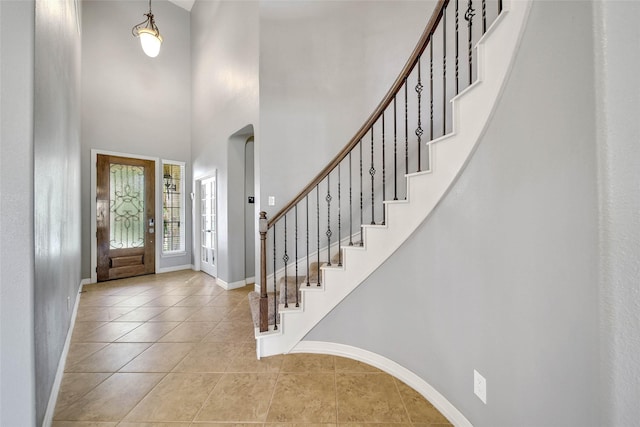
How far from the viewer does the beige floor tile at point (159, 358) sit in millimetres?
1901

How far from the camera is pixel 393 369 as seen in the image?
70.3 inches

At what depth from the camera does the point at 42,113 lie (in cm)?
133

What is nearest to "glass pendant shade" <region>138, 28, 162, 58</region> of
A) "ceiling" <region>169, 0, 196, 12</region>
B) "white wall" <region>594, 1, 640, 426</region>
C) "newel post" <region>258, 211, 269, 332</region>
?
"ceiling" <region>169, 0, 196, 12</region>

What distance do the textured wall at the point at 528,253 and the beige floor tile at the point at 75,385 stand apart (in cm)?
233

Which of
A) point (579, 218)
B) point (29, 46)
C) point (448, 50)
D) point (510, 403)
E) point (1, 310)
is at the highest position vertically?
point (448, 50)

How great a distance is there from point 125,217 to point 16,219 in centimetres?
410

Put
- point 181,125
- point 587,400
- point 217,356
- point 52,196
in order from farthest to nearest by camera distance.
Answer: point 181,125 < point 217,356 < point 52,196 < point 587,400

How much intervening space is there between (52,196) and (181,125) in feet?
13.3

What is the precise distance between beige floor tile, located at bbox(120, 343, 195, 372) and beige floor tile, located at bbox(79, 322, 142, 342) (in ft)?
1.76

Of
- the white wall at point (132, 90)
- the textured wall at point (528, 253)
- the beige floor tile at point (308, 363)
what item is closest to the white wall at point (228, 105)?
the white wall at point (132, 90)

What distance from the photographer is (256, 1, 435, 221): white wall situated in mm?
3006

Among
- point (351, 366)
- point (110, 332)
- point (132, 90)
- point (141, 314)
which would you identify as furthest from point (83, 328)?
point (132, 90)

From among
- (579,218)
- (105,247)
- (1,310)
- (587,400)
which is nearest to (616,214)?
(579,218)

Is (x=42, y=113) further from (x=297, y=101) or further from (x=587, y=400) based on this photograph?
(x=587, y=400)
